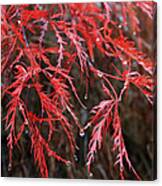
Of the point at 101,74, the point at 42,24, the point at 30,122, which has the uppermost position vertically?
the point at 42,24

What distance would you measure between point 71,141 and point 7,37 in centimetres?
53

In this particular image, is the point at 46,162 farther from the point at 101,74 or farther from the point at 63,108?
the point at 101,74

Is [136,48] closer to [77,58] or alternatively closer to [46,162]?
[77,58]

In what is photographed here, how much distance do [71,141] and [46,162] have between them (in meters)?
0.14

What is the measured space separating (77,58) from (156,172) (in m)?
0.57

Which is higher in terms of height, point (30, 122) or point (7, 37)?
point (7, 37)

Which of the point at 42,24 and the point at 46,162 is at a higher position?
the point at 42,24

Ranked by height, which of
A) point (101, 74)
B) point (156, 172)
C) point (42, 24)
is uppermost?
point (42, 24)

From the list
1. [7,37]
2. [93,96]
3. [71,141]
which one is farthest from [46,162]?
[7,37]

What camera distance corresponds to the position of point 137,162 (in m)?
2.64

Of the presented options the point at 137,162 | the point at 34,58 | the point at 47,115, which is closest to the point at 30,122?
the point at 47,115

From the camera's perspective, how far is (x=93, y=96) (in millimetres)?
2684

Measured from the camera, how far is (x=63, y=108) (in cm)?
271

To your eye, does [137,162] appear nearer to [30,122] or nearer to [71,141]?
[71,141]
